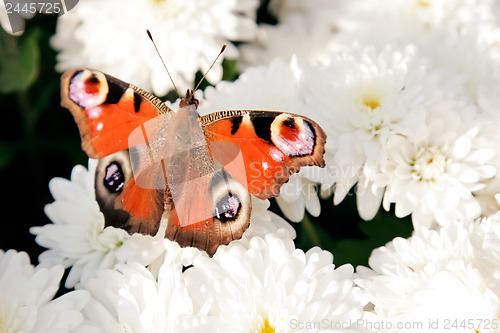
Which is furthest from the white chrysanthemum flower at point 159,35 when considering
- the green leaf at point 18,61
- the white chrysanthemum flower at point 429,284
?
the white chrysanthemum flower at point 429,284

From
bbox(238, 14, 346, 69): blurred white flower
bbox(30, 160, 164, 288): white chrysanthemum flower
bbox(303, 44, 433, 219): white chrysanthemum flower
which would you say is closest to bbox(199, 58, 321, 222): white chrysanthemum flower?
bbox(303, 44, 433, 219): white chrysanthemum flower

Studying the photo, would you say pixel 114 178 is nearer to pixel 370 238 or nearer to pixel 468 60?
pixel 370 238

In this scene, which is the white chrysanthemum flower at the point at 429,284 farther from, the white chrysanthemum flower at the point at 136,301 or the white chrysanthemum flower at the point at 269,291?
the white chrysanthemum flower at the point at 136,301

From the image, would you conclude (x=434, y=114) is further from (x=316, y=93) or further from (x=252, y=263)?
(x=252, y=263)

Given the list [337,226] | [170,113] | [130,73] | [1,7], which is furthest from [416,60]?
[1,7]

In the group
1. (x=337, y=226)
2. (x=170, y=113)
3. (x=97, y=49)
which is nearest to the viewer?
(x=170, y=113)
